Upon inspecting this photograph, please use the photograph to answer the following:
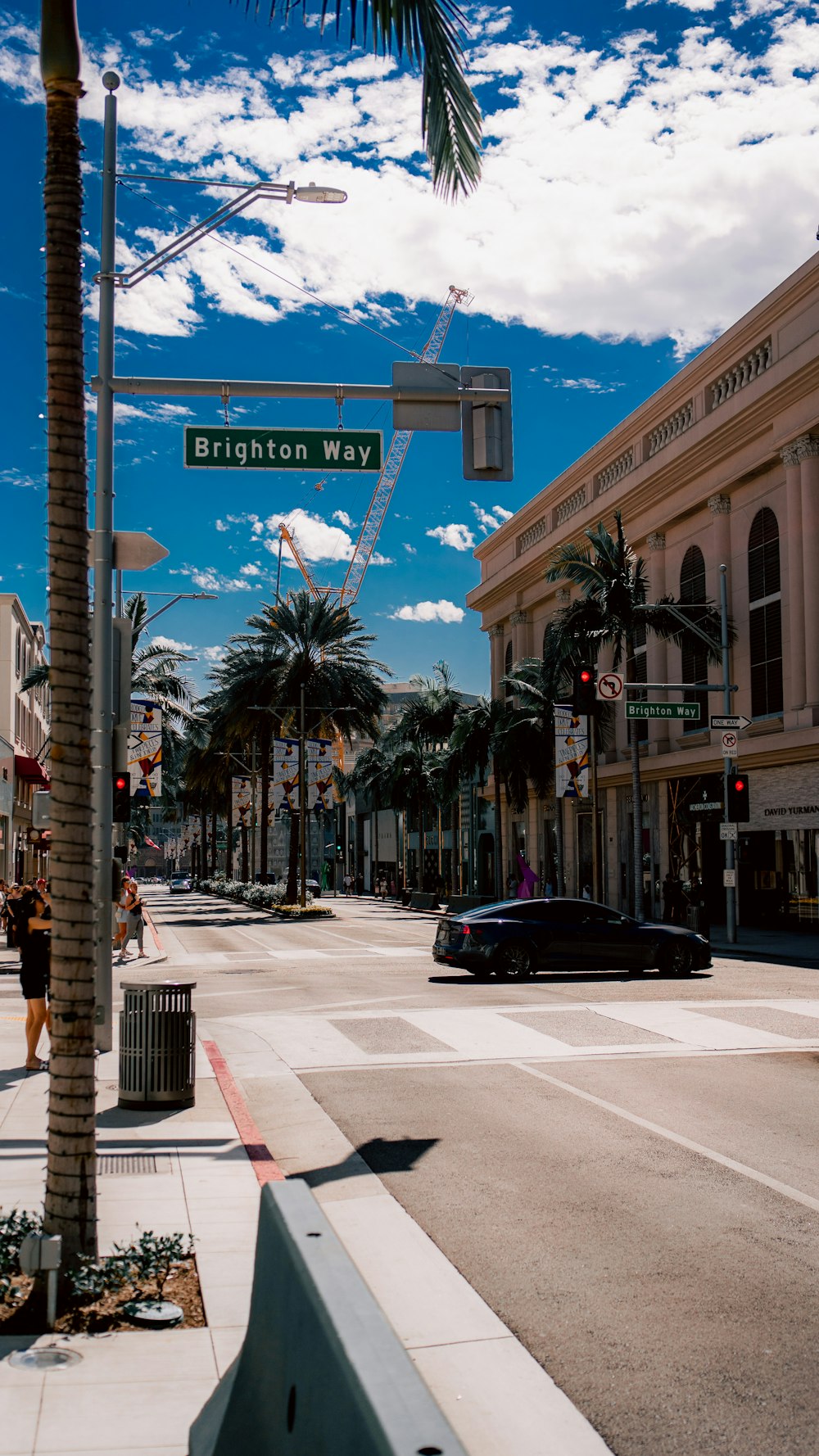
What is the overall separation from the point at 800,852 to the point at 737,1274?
3280 cm

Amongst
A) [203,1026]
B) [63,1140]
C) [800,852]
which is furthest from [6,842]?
[63,1140]

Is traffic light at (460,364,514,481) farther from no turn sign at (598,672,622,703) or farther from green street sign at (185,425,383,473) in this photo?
no turn sign at (598,672,622,703)

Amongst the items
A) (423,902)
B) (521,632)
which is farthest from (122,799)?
(521,632)

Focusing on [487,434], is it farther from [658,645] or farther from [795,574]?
[658,645]

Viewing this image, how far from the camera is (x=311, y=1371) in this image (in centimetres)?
293

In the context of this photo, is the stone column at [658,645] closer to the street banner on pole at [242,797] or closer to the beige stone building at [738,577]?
the beige stone building at [738,577]

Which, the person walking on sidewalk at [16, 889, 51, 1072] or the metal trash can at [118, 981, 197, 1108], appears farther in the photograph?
the person walking on sidewalk at [16, 889, 51, 1072]

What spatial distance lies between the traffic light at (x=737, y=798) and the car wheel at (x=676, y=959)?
964 cm

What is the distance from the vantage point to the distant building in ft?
185

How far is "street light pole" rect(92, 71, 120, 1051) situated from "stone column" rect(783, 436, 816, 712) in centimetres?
2656

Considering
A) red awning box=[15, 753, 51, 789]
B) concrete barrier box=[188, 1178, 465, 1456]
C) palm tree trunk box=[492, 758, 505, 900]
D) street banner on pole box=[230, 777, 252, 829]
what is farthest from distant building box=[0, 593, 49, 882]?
concrete barrier box=[188, 1178, 465, 1456]

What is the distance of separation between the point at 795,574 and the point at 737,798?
360 inches

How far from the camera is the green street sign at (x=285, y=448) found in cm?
1305

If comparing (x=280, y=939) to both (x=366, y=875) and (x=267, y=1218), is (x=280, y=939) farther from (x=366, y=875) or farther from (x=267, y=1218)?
(x=366, y=875)
